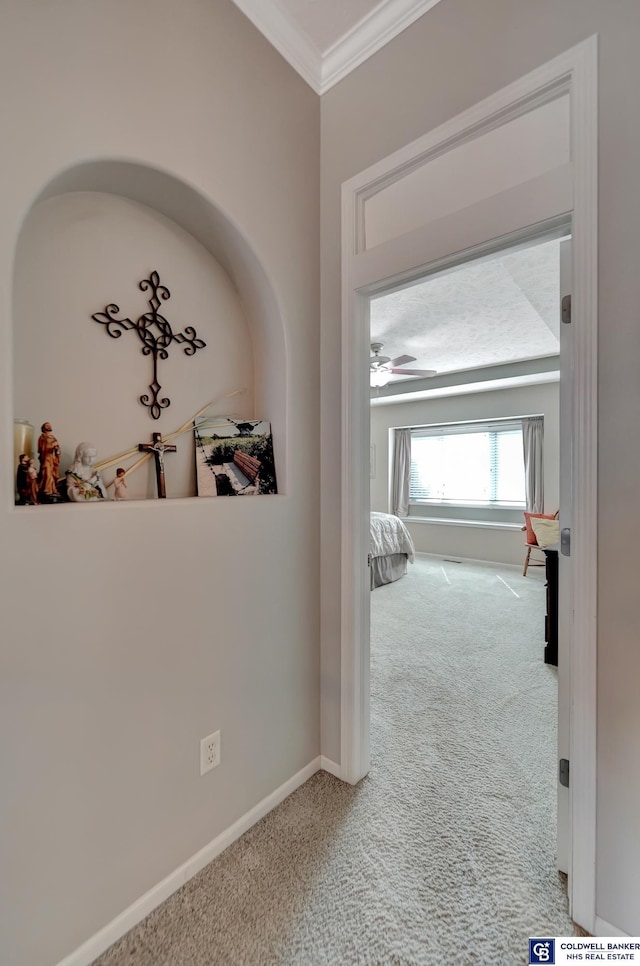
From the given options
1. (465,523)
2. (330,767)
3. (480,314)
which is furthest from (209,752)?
(465,523)

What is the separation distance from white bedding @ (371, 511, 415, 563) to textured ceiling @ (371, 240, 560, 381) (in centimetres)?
205

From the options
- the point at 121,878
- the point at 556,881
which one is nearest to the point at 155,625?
the point at 121,878

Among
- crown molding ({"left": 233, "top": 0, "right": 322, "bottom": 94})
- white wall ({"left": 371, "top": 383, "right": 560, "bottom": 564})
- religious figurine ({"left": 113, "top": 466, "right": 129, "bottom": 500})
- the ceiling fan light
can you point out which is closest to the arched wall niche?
religious figurine ({"left": 113, "top": 466, "right": 129, "bottom": 500})

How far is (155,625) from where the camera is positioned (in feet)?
4.04

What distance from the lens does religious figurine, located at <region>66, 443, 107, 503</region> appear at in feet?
3.80

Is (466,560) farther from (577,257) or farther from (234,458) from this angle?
(577,257)

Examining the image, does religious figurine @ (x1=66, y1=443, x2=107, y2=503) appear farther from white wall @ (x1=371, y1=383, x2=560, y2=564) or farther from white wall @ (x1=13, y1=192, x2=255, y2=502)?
white wall @ (x1=371, y1=383, x2=560, y2=564)

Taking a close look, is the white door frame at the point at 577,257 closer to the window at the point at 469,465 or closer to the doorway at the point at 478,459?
the doorway at the point at 478,459

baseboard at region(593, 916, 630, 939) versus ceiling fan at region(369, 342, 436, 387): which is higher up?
ceiling fan at region(369, 342, 436, 387)

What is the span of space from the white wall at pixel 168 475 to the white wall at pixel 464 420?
4.31 metres

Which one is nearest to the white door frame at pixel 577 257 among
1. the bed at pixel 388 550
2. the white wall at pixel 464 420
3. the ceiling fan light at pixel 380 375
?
the ceiling fan light at pixel 380 375

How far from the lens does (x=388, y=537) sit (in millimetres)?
4902

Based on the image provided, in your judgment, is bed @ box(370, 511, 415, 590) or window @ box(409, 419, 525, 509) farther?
window @ box(409, 419, 525, 509)

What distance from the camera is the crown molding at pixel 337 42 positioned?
1486mm
